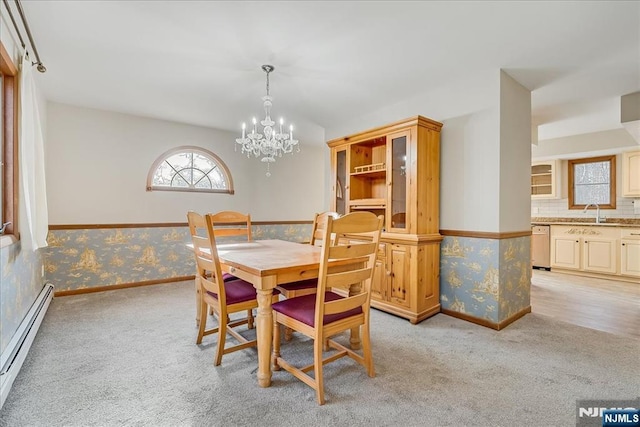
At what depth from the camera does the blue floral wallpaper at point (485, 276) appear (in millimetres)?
2781

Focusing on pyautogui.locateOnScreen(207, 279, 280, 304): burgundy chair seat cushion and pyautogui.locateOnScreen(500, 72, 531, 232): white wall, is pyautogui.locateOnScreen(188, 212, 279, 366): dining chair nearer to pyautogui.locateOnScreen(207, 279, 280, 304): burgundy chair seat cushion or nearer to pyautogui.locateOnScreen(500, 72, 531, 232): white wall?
pyautogui.locateOnScreen(207, 279, 280, 304): burgundy chair seat cushion

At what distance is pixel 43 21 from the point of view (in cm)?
211

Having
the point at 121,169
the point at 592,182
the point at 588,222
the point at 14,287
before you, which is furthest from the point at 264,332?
the point at 592,182

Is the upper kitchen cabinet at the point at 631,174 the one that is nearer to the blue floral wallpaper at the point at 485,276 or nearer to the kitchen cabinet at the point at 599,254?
the kitchen cabinet at the point at 599,254

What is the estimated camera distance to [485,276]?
284cm

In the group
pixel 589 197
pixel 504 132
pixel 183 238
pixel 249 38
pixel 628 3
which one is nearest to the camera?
pixel 628 3

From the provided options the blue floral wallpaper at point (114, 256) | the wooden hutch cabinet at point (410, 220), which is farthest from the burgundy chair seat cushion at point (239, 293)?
the blue floral wallpaper at point (114, 256)

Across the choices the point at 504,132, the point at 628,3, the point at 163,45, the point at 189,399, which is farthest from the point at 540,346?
the point at 163,45

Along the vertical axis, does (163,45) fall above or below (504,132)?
above

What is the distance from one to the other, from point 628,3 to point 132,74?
12.4 feet

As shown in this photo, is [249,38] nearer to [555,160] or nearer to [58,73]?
[58,73]

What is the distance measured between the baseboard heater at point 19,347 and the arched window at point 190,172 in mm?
1981

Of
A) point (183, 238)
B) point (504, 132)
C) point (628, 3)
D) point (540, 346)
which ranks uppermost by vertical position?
point (628, 3)

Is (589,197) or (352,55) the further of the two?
(589,197)
